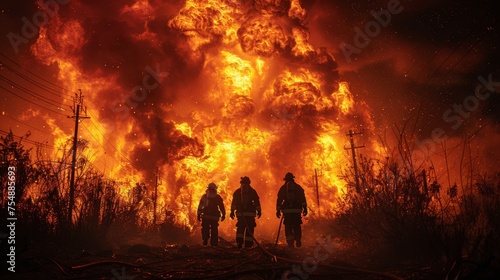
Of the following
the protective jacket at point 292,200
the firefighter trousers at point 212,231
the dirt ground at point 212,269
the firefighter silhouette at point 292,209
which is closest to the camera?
the dirt ground at point 212,269

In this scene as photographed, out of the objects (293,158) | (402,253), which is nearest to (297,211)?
(402,253)

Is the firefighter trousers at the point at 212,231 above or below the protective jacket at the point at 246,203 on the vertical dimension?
below

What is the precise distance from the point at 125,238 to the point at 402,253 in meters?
13.5

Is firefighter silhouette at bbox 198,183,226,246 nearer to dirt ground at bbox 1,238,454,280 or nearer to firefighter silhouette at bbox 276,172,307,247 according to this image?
firefighter silhouette at bbox 276,172,307,247

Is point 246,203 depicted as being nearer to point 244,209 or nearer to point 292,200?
point 244,209

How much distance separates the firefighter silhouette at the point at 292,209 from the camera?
10266 millimetres

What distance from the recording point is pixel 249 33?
30.7 metres

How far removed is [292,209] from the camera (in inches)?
408

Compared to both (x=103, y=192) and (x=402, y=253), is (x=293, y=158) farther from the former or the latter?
(x=402, y=253)

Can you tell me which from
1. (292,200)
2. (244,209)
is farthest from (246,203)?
(292,200)
